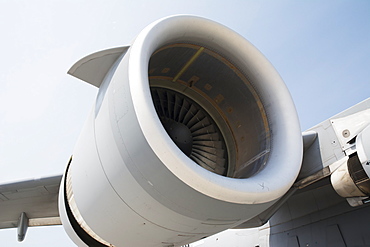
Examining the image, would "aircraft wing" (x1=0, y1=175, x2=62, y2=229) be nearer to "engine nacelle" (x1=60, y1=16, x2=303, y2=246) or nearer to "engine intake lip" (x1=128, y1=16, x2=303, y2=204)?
"engine nacelle" (x1=60, y1=16, x2=303, y2=246)

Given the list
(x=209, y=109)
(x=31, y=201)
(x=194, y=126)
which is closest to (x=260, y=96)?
(x=209, y=109)

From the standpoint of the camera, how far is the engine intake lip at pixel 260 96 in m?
1.53

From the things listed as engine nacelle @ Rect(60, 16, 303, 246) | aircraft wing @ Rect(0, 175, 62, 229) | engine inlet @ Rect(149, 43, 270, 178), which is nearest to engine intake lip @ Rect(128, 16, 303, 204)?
engine nacelle @ Rect(60, 16, 303, 246)

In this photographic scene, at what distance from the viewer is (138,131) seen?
1.55 metres

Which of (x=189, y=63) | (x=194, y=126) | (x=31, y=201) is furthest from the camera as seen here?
(x=31, y=201)

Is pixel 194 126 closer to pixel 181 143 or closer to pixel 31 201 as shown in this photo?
pixel 181 143

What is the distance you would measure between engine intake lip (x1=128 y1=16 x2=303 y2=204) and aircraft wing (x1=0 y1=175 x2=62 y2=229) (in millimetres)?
2352

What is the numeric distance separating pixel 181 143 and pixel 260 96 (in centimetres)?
82

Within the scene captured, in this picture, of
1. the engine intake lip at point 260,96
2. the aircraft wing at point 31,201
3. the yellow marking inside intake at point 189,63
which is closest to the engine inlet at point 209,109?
the yellow marking inside intake at point 189,63

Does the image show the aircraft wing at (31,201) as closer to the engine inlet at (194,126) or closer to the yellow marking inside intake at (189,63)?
the engine inlet at (194,126)

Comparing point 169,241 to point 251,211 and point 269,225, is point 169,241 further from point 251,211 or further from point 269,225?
point 269,225

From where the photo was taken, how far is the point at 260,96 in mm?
2506

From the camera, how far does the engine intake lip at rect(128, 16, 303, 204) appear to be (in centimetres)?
153

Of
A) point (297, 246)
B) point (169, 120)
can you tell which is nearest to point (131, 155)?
point (169, 120)
